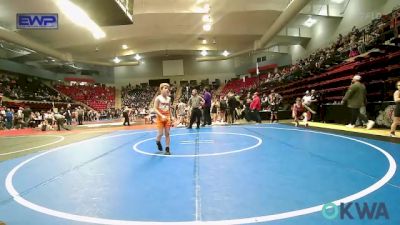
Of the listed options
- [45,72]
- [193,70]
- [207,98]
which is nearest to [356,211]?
[207,98]

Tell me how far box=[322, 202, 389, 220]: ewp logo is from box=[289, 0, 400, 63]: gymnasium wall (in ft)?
58.5

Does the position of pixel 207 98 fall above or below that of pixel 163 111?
above

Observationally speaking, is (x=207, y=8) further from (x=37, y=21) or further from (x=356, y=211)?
(x=356, y=211)

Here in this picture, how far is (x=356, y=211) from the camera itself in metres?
2.76

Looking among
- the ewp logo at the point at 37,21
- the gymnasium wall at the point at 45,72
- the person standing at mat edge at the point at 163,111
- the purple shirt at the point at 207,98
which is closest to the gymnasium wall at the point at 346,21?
the purple shirt at the point at 207,98

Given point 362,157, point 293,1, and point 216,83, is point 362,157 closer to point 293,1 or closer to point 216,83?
point 293,1

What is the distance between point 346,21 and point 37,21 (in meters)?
21.4

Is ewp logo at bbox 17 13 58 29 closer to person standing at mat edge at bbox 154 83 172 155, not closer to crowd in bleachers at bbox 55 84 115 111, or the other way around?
person standing at mat edge at bbox 154 83 172 155

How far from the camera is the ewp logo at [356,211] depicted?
2.65m

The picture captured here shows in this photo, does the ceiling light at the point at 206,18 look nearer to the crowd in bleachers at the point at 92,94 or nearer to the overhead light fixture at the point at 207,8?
the overhead light fixture at the point at 207,8

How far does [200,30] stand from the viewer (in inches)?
1022

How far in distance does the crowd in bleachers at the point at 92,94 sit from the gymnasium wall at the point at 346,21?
1104 inches

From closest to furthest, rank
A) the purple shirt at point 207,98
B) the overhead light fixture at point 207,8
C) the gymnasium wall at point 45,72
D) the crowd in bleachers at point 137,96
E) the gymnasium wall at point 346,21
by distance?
the purple shirt at point 207,98 → the gymnasium wall at point 346,21 → the overhead light fixture at point 207,8 → the gymnasium wall at point 45,72 → the crowd in bleachers at point 137,96

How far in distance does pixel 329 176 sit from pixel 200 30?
23.6m
